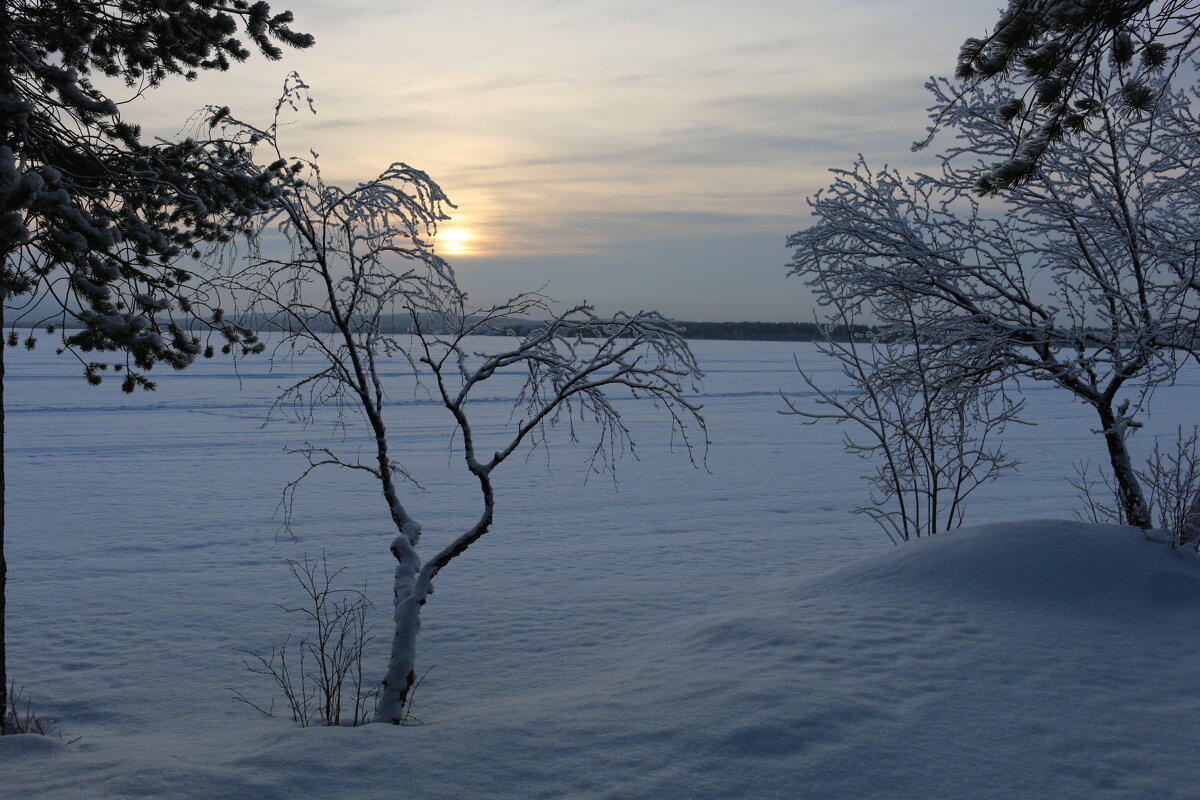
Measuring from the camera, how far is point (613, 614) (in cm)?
849

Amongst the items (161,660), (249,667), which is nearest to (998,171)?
(249,667)

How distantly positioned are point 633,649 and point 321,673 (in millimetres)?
2723

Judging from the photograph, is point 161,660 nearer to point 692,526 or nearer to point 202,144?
point 202,144

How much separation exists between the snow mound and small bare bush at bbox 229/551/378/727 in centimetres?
42

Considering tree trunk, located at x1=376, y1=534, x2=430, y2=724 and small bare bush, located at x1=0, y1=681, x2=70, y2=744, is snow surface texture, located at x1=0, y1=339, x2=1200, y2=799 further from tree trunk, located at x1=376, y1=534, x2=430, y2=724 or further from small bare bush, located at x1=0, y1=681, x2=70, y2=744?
tree trunk, located at x1=376, y1=534, x2=430, y2=724

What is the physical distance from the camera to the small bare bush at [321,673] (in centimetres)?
567

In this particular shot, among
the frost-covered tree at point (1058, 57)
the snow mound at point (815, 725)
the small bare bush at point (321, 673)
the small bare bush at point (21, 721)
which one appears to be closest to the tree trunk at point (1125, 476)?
the snow mound at point (815, 725)

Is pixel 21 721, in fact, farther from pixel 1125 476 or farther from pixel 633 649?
pixel 1125 476

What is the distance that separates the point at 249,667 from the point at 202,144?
13.7 feet

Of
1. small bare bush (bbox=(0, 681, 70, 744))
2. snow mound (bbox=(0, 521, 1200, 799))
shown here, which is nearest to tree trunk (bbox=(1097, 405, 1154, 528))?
snow mound (bbox=(0, 521, 1200, 799))

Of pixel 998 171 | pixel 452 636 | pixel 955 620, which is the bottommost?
pixel 452 636

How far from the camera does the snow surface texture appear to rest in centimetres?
423

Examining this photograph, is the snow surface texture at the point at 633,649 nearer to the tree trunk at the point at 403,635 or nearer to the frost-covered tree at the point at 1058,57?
the tree trunk at the point at 403,635

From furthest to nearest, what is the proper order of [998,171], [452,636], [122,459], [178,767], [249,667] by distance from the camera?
1. [122,459]
2. [452,636]
3. [249,667]
4. [998,171]
5. [178,767]
